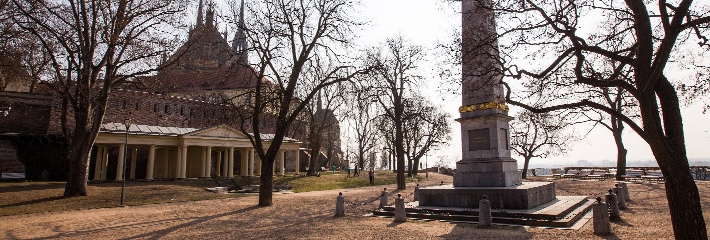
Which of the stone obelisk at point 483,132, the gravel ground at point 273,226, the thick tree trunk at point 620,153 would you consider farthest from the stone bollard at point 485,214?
the thick tree trunk at point 620,153

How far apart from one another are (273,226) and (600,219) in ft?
27.5

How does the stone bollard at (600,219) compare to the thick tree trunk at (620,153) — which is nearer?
the stone bollard at (600,219)

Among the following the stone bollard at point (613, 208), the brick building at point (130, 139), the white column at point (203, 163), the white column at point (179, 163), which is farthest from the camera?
the white column at point (203, 163)

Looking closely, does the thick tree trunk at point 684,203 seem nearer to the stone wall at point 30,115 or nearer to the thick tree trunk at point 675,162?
the thick tree trunk at point 675,162

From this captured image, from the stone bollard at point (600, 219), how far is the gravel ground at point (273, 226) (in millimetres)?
226

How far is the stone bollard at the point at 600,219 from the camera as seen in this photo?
897 centimetres

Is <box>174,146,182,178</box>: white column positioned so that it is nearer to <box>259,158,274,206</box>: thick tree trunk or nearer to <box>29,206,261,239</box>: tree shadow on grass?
<box>259,158,274,206</box>: thick tree trunk

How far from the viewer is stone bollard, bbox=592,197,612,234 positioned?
8.97m

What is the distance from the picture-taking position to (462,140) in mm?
15336

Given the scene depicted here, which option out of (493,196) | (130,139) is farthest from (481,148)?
(130,139)

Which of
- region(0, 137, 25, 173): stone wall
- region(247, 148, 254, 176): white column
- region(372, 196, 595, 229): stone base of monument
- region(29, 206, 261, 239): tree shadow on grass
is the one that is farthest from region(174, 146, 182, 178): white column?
region(372, 196, 595, 229): stone base of monument

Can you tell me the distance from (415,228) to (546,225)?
339 cm

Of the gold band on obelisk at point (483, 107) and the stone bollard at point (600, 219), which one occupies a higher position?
the gold band on obelisk at point (483, 107)

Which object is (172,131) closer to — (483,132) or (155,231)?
(155,231)
